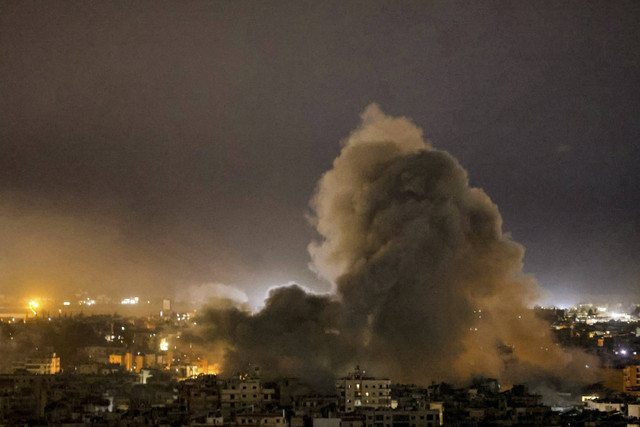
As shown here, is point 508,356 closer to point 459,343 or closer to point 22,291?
point 459,343

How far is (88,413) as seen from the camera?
3597 cm

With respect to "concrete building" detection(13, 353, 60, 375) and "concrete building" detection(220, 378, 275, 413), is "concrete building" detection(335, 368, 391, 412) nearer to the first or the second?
"concrete building" detection(220, 378, 275, 413)

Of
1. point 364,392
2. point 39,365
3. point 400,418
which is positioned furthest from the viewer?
point 39,365

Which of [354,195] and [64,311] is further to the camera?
[64,311]

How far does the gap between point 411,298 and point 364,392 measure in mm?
9988

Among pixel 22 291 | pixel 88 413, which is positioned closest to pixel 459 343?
pixel 88 413

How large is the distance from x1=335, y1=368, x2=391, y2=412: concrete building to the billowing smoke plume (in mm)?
5723

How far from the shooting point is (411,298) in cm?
4706

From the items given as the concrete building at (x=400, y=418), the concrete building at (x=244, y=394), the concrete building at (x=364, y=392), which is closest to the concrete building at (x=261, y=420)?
the concrete building at (x=400, y=418)

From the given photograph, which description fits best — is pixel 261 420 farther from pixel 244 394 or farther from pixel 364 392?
pixel 364 392

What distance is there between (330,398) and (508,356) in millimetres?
13382

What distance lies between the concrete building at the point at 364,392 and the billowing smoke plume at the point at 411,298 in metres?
5.72

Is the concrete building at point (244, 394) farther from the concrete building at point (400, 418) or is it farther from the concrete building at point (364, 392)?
the concrete building at point (400, 418)

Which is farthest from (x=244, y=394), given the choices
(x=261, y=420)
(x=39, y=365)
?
(x=39, y=365)
